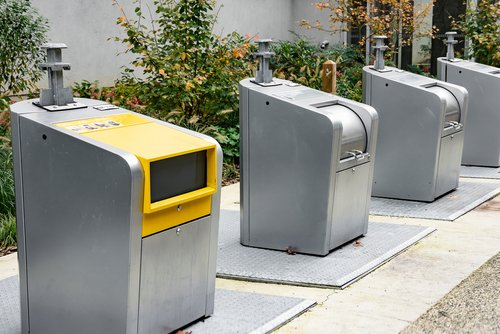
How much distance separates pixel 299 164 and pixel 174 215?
1.78 metres

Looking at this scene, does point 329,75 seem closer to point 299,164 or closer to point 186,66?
point 186,66

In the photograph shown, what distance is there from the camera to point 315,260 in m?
5.49

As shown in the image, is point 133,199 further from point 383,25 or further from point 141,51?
point 383,25

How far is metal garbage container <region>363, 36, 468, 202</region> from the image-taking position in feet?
23.4

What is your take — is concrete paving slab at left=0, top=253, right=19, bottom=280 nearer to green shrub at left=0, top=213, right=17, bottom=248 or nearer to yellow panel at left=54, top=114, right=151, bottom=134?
green shrub at left=0, top=213, right=17, bottom=248

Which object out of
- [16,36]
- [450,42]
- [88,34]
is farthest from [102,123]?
[88,34]

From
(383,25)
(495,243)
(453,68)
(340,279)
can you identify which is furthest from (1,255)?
(383,25)

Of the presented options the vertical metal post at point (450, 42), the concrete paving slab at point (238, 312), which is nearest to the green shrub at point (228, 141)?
the vertical metal post at point (450, 42)

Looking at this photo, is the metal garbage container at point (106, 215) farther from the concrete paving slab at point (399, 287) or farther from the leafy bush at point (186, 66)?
the leafy bush at point (186, 66)

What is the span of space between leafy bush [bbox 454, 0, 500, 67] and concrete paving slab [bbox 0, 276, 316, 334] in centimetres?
789

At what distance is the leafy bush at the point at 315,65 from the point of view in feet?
37.6

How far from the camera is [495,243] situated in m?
5.98

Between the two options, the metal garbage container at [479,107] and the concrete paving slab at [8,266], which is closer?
the concrete paving slab at [8,266]

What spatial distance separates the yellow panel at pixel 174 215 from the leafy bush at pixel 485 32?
8.41 m
